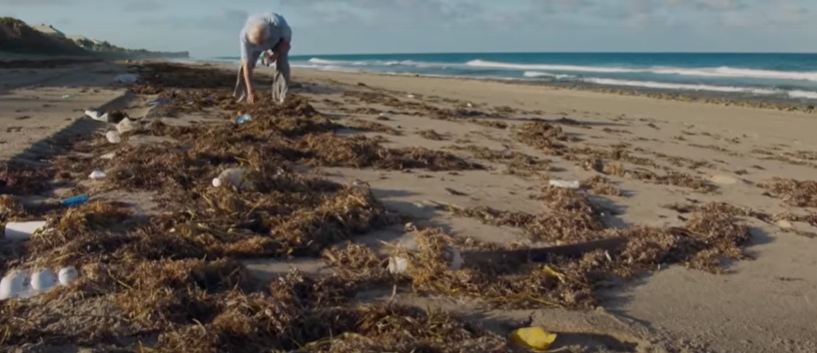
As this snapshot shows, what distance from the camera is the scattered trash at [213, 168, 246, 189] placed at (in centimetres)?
443

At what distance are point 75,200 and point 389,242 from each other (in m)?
1.83

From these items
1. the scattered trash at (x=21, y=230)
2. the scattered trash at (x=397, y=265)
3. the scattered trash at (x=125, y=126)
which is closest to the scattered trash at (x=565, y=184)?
the scattered trash at (x=397, y=265)

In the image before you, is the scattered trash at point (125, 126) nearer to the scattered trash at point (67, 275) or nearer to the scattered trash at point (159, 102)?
the scattered trash at point (159, 102)

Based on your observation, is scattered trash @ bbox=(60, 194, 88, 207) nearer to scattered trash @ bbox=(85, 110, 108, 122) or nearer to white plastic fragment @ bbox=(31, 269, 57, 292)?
white plastic fragment @ bbox=(31, 269, 57, 292)

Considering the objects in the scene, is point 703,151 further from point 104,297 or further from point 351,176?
point 104,297

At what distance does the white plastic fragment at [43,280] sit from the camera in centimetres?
287

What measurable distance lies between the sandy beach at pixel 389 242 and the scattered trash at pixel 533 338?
5cm

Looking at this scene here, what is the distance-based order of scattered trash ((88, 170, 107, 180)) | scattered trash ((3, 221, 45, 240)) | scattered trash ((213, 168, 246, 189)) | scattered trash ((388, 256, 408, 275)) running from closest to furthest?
scattered trash ((388, 256, 408, 275))
scattered trash ((3, 221, 45, 240))
scattered trash ((213, 168, 246, 189))
scattered trash ((88, 170, 107, 180))

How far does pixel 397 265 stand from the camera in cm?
330

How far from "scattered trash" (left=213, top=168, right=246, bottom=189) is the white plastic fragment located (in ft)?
4.98

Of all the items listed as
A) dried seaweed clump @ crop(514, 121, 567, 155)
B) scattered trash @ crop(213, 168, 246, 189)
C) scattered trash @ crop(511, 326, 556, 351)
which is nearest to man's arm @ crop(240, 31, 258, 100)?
dried seaweed clump @ crop(514, 121, 567, 155)

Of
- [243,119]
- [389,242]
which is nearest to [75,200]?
[389,242]

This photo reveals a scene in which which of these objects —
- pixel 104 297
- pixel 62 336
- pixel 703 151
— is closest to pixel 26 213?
pixel 104 297

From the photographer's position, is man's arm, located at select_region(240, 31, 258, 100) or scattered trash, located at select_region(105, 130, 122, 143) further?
man's arm, located at select_region(240, 31, 258, 100)
